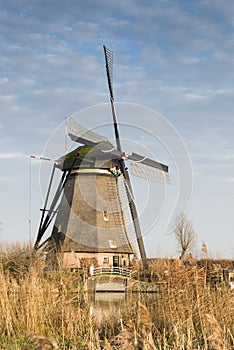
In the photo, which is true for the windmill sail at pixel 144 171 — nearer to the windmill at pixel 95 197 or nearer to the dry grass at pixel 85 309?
the windmill at pixel 95 197

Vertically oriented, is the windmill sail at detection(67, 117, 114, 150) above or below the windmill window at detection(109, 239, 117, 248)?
above

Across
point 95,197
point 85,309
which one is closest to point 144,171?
point 95,197

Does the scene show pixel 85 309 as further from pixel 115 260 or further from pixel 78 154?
pixel 115 260

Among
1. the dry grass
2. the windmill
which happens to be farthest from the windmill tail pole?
the dry grass

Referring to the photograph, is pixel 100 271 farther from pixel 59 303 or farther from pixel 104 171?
pixel 59 303

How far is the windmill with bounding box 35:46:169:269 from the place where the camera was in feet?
75.3

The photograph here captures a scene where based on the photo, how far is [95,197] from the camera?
23453mm

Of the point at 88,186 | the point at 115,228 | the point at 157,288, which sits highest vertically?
the point at 88,186

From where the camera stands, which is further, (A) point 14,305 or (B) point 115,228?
(B) point 115,228

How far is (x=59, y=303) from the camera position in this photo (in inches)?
266

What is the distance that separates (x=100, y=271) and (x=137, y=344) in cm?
1778

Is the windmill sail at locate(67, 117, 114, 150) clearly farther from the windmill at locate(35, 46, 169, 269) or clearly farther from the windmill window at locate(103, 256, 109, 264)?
the windmill window at locate(103, 256, 109, 264)

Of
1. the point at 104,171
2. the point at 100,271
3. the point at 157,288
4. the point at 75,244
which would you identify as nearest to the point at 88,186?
the point at 104,171

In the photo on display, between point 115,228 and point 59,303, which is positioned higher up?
point 115,228
